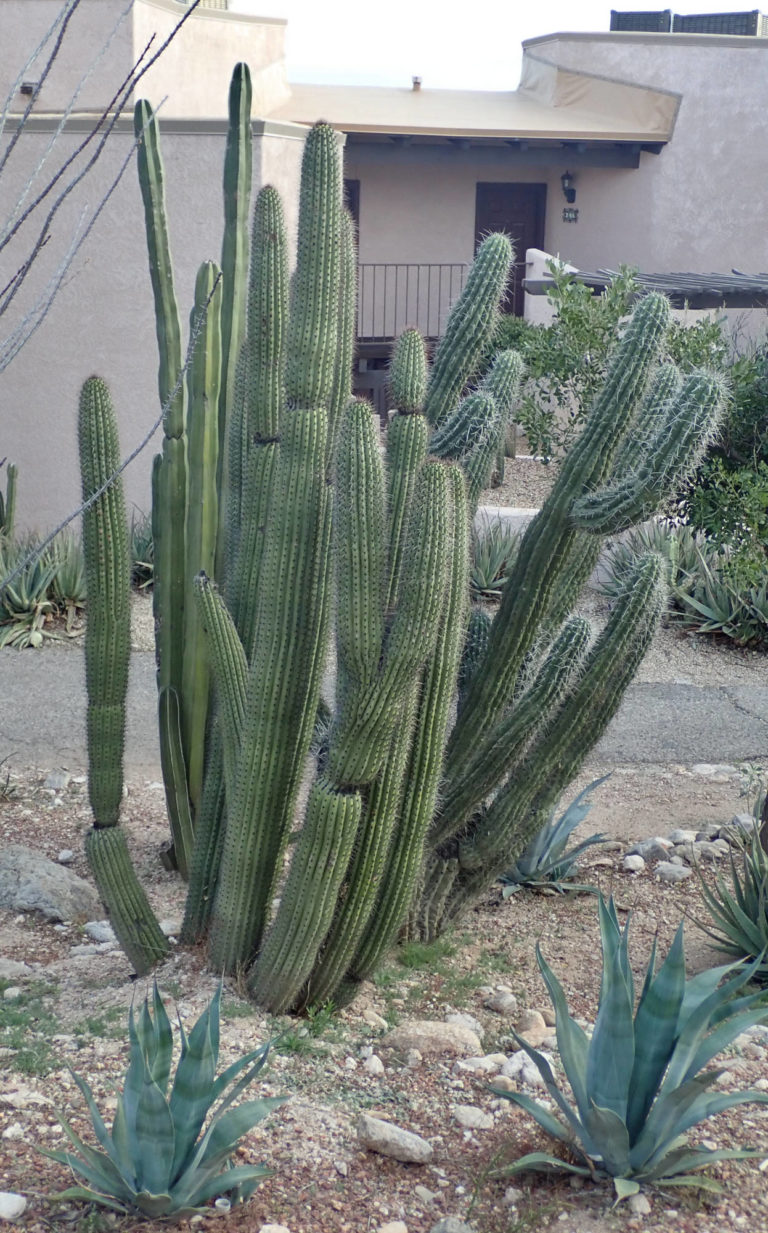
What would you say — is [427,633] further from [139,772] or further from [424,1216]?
[139,772]

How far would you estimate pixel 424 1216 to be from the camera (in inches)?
110

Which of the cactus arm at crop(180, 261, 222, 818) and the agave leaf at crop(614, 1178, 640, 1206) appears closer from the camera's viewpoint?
the agave leaf at crop(614, 1178, 640, 1206)

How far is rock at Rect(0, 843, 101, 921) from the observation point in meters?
4.90

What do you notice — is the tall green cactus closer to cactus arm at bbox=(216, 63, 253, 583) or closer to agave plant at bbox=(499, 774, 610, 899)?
cactus arm at bbox=(216, 63, 253, 583)

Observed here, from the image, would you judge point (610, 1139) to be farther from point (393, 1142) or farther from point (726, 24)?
point (726, 24)

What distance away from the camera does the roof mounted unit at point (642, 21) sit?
906 inches

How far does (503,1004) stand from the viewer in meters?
4.05

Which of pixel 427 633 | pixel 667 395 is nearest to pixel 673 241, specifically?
pixel 667 395

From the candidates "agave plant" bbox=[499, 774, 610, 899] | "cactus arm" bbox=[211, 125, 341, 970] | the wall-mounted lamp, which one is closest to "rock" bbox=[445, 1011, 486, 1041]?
"cactus arm" bbox=[211, 125, 341, 970]

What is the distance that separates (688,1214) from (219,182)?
873 centimetres

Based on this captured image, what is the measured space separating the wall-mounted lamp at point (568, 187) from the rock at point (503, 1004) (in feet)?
56.3

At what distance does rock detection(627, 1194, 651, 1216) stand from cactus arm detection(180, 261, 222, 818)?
248 cm

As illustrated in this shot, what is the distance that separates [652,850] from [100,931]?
2369 millimetres

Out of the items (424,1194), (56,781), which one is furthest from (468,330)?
(56,781)
